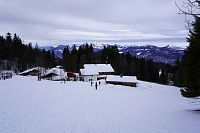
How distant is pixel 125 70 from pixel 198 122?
91.4m

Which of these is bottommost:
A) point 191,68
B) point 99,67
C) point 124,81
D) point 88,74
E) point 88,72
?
point 124,81

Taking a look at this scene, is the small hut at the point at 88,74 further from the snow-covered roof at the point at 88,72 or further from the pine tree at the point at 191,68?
the pine tree at the point at 191,68

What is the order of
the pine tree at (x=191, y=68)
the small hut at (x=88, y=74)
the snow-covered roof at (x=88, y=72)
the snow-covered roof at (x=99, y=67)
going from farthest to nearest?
the snow-covered roof at (x=99, y=67)
the small hut at (x=88, y=74)
the snow-covered roof at (x=88, y=72)
the pine tree at (x=191, y=68)

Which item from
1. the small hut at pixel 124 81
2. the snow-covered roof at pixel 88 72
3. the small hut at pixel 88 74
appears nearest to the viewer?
the small hut at pixel 124 81

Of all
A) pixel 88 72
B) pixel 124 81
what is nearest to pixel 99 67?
pixel 88 72

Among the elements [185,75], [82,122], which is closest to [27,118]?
[82,122]

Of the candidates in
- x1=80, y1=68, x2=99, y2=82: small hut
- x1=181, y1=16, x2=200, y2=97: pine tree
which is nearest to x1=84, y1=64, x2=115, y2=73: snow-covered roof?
x1=80, y1=68, x2=99, y2=82: small hut

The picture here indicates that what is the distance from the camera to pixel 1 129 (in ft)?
40.5

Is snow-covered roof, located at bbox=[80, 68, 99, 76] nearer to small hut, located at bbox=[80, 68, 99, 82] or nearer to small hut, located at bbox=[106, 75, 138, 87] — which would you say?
small hut, located at bbox=[80, 68, 99, 82]

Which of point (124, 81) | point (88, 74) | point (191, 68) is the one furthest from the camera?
point (88, 74)

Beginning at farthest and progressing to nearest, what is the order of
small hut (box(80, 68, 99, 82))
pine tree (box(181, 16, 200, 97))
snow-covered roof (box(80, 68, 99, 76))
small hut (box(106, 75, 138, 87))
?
1. small hut (box(80, 68, 99, 82))
2. snow-covered roof (box(80, 68, 99, 76))
3. small hut (box(106, 75, 138, 87))
4. pine tree (box(181, 16, 200, 97))

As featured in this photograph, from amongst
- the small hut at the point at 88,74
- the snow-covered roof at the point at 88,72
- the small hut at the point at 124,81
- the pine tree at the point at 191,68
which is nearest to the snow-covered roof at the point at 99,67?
the snow-covered roof at the point at 88,72

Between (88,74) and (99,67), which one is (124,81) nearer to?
(88,74)

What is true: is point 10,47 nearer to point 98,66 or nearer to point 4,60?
point 4,60
